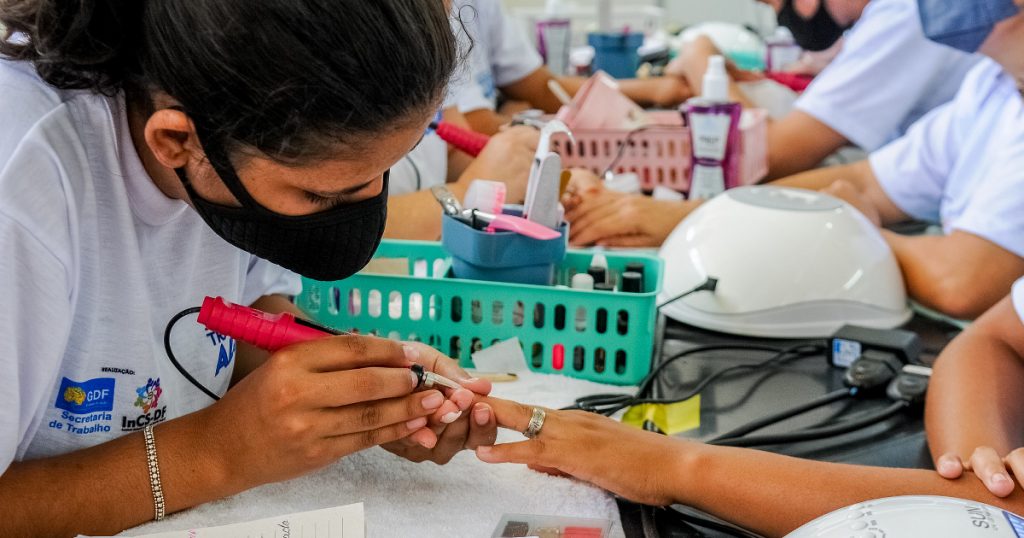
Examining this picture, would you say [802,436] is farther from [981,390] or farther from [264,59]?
[264,59]

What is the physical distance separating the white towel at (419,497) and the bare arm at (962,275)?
2.23ft

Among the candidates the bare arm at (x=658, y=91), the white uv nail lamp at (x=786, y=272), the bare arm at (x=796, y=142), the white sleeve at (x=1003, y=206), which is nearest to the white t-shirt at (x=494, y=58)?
the bare arm at (x=658, y=91)

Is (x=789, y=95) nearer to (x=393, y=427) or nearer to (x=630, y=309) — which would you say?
(x=630, y=309)

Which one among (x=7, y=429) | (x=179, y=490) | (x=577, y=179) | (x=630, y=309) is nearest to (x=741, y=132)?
(x=577, y=179)

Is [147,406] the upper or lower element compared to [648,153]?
upper

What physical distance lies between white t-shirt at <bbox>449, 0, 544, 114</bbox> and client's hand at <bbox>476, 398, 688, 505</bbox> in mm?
1017

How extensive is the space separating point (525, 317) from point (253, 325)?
389 millimetres

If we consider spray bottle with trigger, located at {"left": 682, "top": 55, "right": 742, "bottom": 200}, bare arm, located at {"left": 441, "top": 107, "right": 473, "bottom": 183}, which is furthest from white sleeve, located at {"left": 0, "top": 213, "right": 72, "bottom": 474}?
spray bottle with trigger, located at {"left": 682, "top": 55, "right": 742, "bottom": 200}

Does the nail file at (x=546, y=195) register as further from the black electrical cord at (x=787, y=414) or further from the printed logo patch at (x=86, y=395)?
the printed logo patch at (x=86, y=395)

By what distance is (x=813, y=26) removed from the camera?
1.92m

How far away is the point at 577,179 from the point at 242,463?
34.6 inches

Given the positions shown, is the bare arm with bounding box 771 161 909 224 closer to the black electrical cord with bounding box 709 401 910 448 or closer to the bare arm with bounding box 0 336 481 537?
the black electrical cord with bounding box 709 401 910 448

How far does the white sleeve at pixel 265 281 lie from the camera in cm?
100

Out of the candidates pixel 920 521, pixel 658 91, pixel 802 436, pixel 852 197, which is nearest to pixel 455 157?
pixel 852 197
